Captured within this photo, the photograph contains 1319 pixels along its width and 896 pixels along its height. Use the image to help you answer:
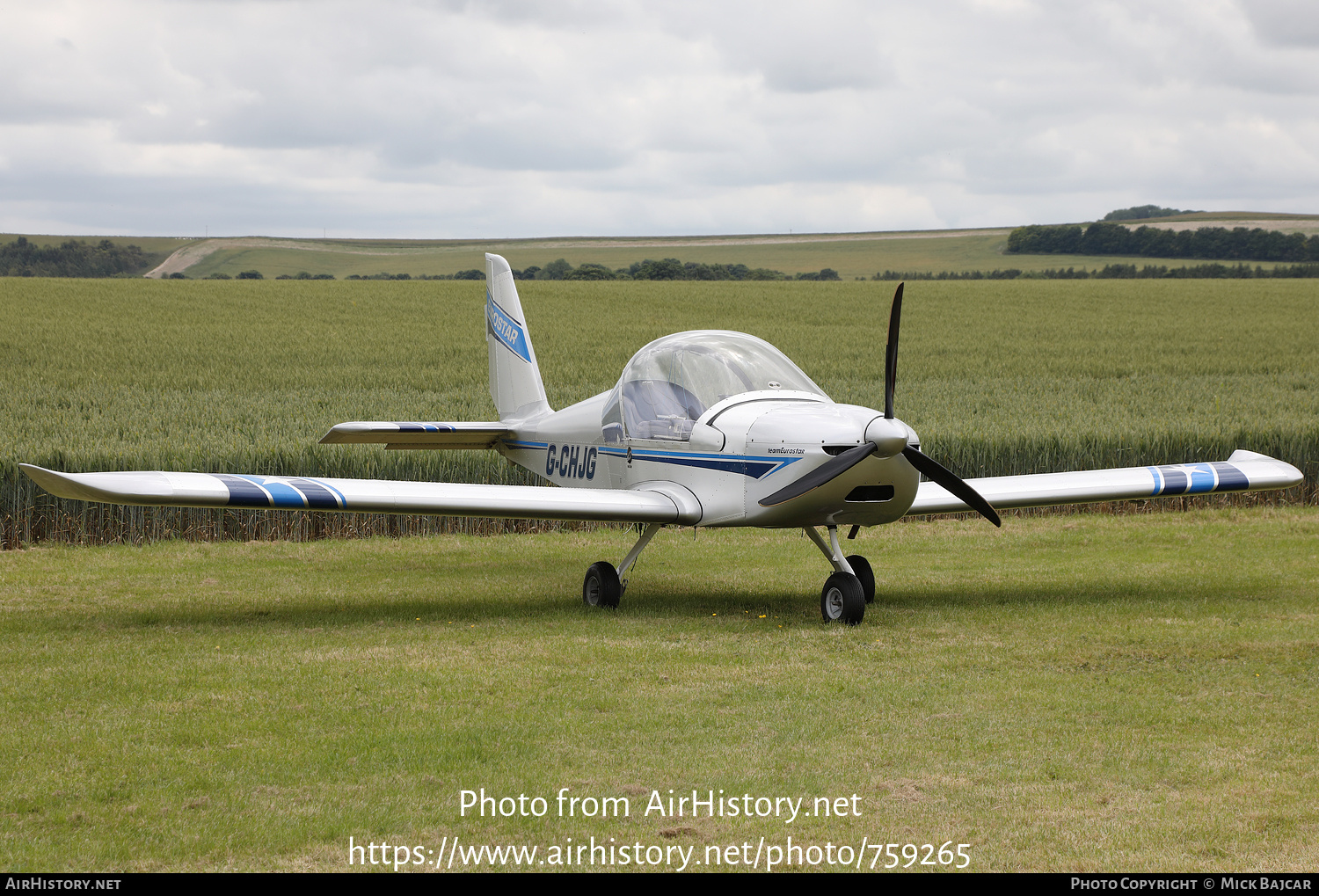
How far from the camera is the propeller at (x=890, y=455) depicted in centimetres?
841

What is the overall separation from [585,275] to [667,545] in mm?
56885

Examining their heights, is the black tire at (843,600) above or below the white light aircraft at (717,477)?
below

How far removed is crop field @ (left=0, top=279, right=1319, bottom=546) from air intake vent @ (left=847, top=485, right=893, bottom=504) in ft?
24.9

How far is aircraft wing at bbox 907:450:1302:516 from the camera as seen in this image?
10438 millimetres

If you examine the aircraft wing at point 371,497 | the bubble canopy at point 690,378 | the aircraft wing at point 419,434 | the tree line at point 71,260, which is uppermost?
the tree line at point 71,260

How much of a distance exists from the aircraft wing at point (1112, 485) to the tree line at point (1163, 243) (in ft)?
254

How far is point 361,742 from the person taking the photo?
588cm

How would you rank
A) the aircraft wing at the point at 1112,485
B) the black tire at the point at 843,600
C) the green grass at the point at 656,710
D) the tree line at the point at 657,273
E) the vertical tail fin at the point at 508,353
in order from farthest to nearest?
the tree line at the point at 657,273, the vertical tail fin at the point at 508,353, the aircraft wing at the point at 1112,485, the black tire at the point at 843,600, the green grass at the point at 656,710

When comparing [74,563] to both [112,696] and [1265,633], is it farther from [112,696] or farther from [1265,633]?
[1265,633]

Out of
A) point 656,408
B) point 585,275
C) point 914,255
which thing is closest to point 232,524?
point 656,408

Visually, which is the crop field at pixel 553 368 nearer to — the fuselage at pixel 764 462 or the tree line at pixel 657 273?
the fuselage at pixel 764 462

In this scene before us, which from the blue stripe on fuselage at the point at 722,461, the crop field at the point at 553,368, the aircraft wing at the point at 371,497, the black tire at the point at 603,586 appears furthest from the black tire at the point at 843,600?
the crop field at the point at 553,368

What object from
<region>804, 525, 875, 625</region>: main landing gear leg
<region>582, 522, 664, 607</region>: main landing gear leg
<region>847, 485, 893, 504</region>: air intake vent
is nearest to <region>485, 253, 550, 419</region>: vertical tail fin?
<region>582, 522, 664, 607</region>: main landing gear leg

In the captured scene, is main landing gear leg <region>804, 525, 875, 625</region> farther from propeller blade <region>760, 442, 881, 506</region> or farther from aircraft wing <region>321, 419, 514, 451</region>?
aircraft wing <region>321, 419, 514, 451</region>
